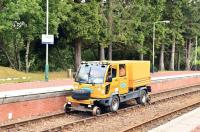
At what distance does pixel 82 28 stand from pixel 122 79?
23273 millimetres

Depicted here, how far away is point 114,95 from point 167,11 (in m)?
50.4

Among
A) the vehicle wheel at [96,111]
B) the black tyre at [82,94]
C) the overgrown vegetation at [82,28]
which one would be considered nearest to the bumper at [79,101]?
the black tyre at [82,94]

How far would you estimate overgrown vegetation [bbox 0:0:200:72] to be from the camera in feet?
132

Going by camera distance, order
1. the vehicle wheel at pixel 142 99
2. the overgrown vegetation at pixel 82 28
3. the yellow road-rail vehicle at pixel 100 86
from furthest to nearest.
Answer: the overgrown vegetation at pixel 82 28 < the vehicle wheel at pixel 142 99 < the yellow road-rail vehicle at pixel 100 86

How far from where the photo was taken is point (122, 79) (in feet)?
71.8

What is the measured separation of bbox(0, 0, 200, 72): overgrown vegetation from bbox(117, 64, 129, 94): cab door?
17575 mm

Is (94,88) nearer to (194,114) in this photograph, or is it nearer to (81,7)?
(194,114)

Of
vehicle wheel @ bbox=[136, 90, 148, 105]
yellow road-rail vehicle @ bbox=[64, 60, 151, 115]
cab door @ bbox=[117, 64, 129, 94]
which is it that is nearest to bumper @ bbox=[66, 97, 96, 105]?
yellow road-rail vehicle @ bbox=[64, 60, 151, 115]

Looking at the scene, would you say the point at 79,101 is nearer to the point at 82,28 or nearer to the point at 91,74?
the point at 91,74

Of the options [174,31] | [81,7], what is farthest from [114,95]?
[174,31]

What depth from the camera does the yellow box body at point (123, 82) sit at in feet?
66.8

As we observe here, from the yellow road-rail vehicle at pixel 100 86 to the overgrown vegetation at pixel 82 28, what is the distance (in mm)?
17472

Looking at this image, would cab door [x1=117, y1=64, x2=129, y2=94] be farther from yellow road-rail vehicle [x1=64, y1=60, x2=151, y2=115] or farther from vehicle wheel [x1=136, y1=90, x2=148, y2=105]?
vehicle wheel [x1=136, y1=90, x2=148, y2=105]

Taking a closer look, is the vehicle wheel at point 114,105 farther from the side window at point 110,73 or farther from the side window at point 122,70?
the side window at point 122,70
